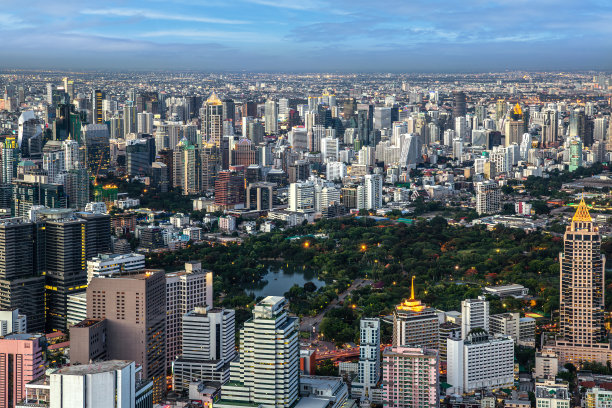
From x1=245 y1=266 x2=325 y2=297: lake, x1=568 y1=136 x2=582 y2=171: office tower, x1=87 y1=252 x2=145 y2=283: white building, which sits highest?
x1=568 y1=136 x2=582 y2=171: office tower

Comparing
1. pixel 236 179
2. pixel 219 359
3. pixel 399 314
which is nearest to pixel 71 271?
pixel 219 359

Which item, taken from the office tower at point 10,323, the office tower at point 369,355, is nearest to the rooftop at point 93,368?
the office tower at point 369,355

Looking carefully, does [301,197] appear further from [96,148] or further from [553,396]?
[553,396]

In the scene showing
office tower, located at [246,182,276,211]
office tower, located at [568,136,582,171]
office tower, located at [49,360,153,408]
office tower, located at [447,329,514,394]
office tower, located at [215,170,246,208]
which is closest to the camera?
office tower, located at [49,360,153,408]

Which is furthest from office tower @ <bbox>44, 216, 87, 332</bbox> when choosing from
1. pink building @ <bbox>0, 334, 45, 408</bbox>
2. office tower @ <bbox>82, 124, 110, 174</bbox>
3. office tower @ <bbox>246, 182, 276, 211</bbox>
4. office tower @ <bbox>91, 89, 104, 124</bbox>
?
office tower @ <bbox>91, 89, 104, 124</bbox>

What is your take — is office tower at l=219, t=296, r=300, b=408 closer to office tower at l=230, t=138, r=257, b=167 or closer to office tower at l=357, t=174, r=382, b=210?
office tower at l=357, t=174, r=382, b=210

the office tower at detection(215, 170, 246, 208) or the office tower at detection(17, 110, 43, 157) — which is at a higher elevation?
the office tower at detection(17, 110, 43, 157)

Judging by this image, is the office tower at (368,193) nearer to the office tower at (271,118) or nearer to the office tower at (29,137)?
the office tower at (29,137)

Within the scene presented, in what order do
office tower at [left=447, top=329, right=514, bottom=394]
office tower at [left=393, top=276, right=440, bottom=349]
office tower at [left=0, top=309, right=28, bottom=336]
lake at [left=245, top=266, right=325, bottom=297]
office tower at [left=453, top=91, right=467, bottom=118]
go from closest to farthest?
office tower at [left=447, top=329, right=514, bottom=394], office tower at [left=0, top=309, right=28, bottom=336], office tower at [left=393, top=276, right=440, bottom=349], lake at [left=245, top=266, right=325, bottom=297], office tower at [left=453, top=91, right=467, bottom=118]
